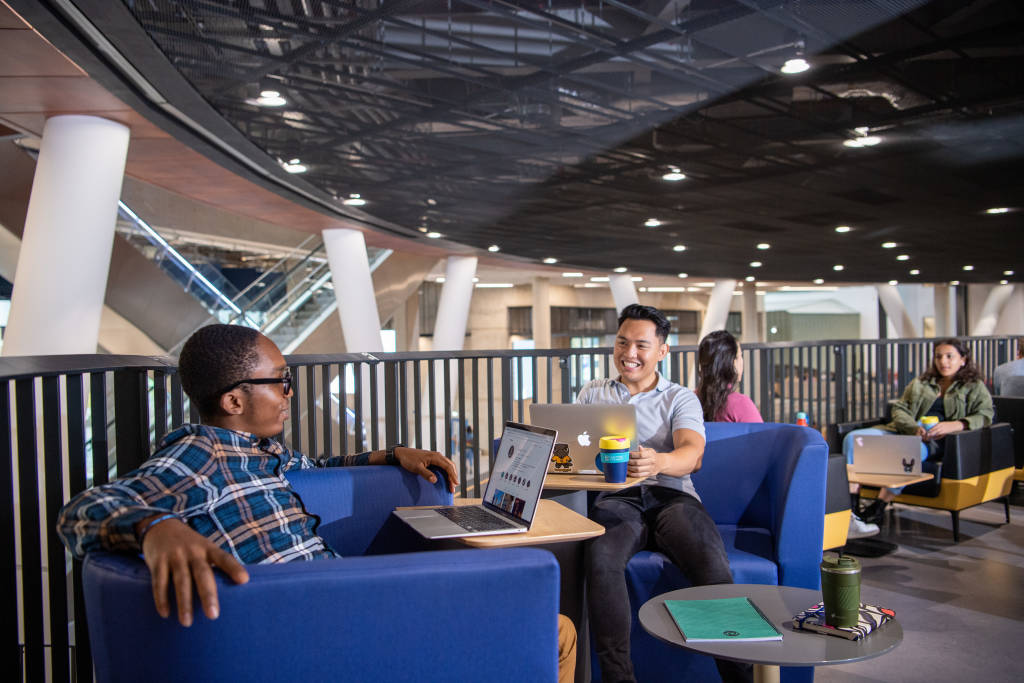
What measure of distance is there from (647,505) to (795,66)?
4.61m

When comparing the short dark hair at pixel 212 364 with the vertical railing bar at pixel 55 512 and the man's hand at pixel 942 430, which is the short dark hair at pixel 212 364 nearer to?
the vertical railing bar at pixel 55 512

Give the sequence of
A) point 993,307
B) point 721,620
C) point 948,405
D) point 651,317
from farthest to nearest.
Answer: point 993,307
point 948,405
point 651,317
point 721,620

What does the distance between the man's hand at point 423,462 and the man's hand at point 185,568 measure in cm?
117

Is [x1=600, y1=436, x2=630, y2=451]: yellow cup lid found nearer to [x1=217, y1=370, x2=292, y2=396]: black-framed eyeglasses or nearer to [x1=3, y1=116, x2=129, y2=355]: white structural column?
[x1=217, y1=370, x2=292, y2=396]: black-framed eyeglasses

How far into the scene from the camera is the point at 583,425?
314cm

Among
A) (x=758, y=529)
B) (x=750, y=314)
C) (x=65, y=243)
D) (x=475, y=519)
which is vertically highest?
(x=750, y=314)

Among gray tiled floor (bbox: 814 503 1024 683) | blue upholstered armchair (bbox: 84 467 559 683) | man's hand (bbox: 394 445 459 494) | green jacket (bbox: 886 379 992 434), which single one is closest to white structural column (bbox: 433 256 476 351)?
green jacket (bbox: 886 379 992 434)

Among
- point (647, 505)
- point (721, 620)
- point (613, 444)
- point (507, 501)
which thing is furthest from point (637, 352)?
point (721, 620)

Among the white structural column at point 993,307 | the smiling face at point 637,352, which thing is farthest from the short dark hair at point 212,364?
the white structural column at point 993,307

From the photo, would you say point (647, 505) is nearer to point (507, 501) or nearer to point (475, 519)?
point (507, 501)

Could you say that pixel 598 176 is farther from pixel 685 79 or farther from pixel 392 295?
pixel 392 295

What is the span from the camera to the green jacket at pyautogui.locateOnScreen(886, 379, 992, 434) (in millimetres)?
5973

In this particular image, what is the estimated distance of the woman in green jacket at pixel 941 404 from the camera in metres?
5.77

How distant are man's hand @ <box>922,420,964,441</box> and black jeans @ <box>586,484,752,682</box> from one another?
3.39 metres
